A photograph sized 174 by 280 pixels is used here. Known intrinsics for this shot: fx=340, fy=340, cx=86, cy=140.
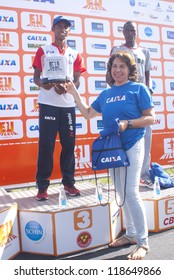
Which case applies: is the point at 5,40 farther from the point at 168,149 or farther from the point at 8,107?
the point at 168,149

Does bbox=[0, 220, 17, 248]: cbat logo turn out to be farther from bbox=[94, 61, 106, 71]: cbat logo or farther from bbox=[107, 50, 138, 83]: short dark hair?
bbox=[94, 61, 106, 71]: cbat logo

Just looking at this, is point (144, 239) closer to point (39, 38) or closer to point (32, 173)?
point (32, 173)

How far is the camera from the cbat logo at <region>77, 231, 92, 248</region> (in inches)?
105

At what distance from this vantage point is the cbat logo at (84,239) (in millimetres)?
2662

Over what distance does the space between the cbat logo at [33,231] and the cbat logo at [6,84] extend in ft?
6.37

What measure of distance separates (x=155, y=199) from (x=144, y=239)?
0.64 meters

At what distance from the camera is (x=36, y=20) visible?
420cm

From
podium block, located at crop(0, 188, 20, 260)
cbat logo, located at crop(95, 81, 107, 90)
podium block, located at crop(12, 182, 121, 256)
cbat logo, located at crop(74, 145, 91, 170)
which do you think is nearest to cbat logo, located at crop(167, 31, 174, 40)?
cbat logo, located at crop(95, 81, 107, 90)

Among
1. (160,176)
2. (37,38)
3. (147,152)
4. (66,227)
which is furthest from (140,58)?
(66,227)

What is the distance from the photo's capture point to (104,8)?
4648 mm

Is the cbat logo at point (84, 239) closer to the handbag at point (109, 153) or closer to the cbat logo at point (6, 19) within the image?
the handbag at point (109, 153)

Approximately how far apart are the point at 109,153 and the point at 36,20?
2582 mm

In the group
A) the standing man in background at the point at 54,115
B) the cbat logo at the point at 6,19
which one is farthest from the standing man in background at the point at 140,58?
the cbat logo at the point at 6,19
